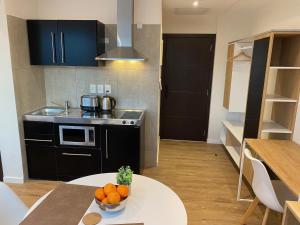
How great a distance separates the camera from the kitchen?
106 inches

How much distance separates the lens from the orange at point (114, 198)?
126 cm

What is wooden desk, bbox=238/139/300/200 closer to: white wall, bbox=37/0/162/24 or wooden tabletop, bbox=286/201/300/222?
wooden tabletop, bbox=286/201/300/222

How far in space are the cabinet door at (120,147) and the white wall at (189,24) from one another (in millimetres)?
2480

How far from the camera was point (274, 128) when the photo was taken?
2645 millimetres

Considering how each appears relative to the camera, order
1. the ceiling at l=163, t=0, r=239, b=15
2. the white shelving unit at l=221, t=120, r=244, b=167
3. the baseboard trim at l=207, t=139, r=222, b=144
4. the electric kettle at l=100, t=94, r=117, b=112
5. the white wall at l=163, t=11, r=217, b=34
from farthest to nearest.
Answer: the baseboard trim at l=207, t=139, r=222, b=144, the white wall at l=163, t=11, r=217, b=34, the white shelving unit at l=221, t=120, r=244, b=167, the ceiling at l=163, t=0, r=239, b=15, the electric kettle at l=100, t=94, r=117, b=112

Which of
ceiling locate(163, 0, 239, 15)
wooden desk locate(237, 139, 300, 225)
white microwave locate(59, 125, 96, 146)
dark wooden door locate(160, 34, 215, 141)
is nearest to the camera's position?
wooden desk locate(237, 139, 300, 225)

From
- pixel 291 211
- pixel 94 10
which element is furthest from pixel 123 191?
pixel 94 10

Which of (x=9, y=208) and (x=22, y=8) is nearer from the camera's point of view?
(x=9, y=208)

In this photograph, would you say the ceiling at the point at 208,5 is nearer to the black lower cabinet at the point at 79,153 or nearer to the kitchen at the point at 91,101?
the kitchen at the point at 91,101

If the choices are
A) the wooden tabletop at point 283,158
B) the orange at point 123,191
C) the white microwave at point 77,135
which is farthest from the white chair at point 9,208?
the wooden tabletop at point 283,158

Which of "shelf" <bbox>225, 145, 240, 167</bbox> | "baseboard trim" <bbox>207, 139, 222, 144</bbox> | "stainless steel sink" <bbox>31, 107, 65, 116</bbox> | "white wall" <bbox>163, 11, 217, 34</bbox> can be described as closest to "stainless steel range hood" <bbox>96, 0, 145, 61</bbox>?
"stainless steel sink" <bbox>31, 107, 65, 116</bbox>

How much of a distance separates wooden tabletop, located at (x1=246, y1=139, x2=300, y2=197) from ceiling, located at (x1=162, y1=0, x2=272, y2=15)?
209 centimetres

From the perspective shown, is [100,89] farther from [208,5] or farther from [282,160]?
[282,160]

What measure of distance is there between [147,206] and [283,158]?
1442 millimetres
